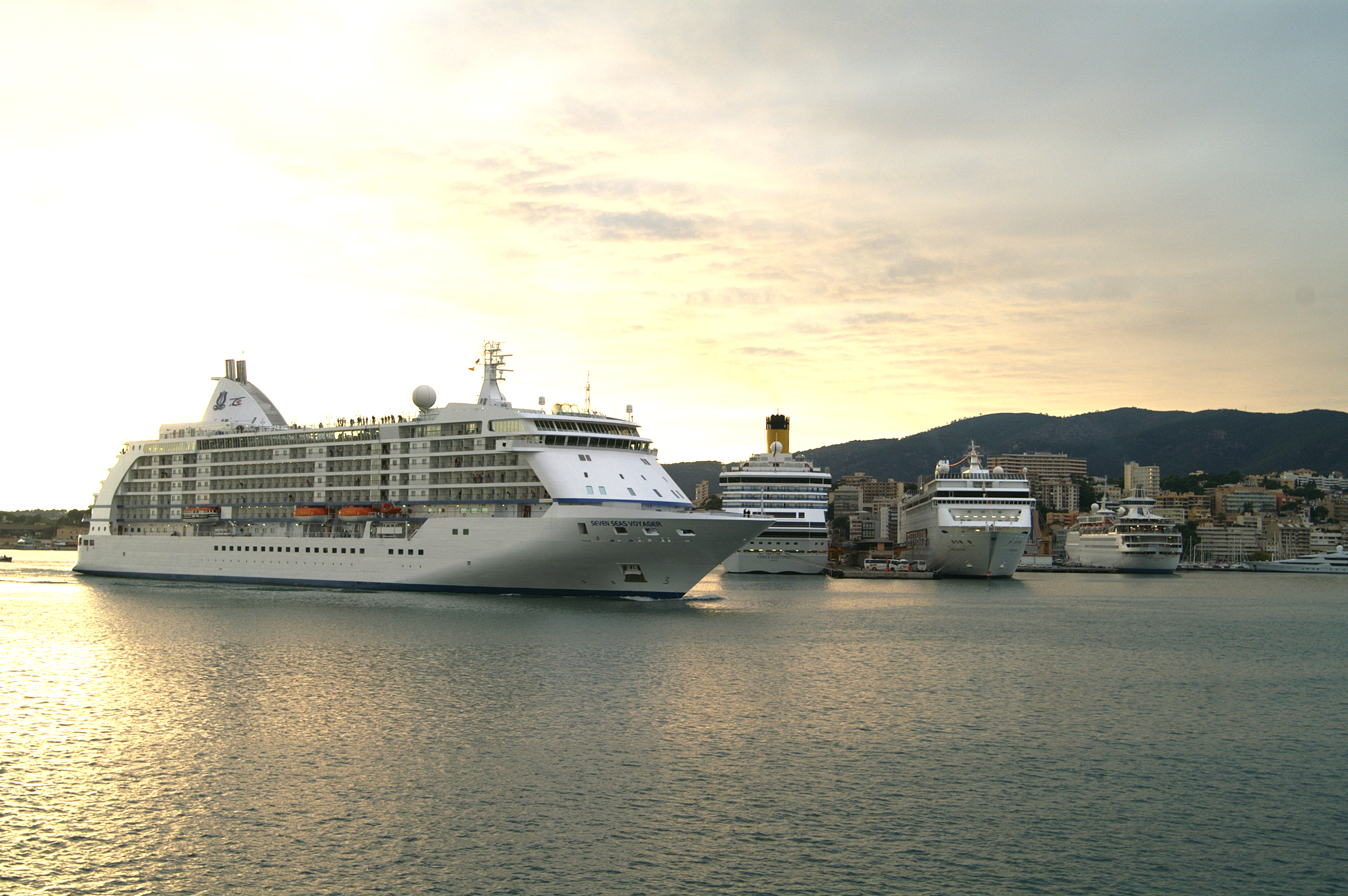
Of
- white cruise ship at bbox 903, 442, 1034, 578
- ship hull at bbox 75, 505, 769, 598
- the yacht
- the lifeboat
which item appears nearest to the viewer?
ship hull at bbox 75, 505, 769, 598

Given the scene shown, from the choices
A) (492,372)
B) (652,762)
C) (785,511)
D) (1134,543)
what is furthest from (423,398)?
(1134,543)

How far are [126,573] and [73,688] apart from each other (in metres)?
47.3

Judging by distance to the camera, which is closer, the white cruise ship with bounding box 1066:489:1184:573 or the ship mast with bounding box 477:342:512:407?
the ship mast with bounding box 477:342:512:407

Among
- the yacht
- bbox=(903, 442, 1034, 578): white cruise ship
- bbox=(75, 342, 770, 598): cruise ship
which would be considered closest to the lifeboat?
bbox=(75, 342, 770, 598): cruise ship

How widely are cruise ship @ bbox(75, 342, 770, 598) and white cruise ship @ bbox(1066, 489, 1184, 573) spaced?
11122 cm

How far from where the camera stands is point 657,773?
20.2 meters

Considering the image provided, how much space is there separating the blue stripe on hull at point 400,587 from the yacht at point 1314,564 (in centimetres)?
14942

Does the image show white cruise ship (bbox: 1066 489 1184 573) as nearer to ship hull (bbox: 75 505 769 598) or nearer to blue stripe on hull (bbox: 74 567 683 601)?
ship hull (bbox: 75 505 769 598)

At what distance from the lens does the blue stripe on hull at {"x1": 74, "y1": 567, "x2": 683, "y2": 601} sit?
4925 cm

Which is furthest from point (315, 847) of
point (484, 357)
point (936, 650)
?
point (484, 357)

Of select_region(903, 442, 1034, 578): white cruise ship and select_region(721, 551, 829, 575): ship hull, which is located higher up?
select_region(903, 442, 1034, 578): white cruise ship

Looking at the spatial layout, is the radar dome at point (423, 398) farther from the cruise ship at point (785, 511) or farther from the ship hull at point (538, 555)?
the cruise ship at point (785, 511)

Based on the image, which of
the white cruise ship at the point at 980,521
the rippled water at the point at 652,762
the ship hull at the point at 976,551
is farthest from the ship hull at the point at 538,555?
the ship hull at the point at 976,551

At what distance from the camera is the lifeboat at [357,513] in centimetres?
5762
